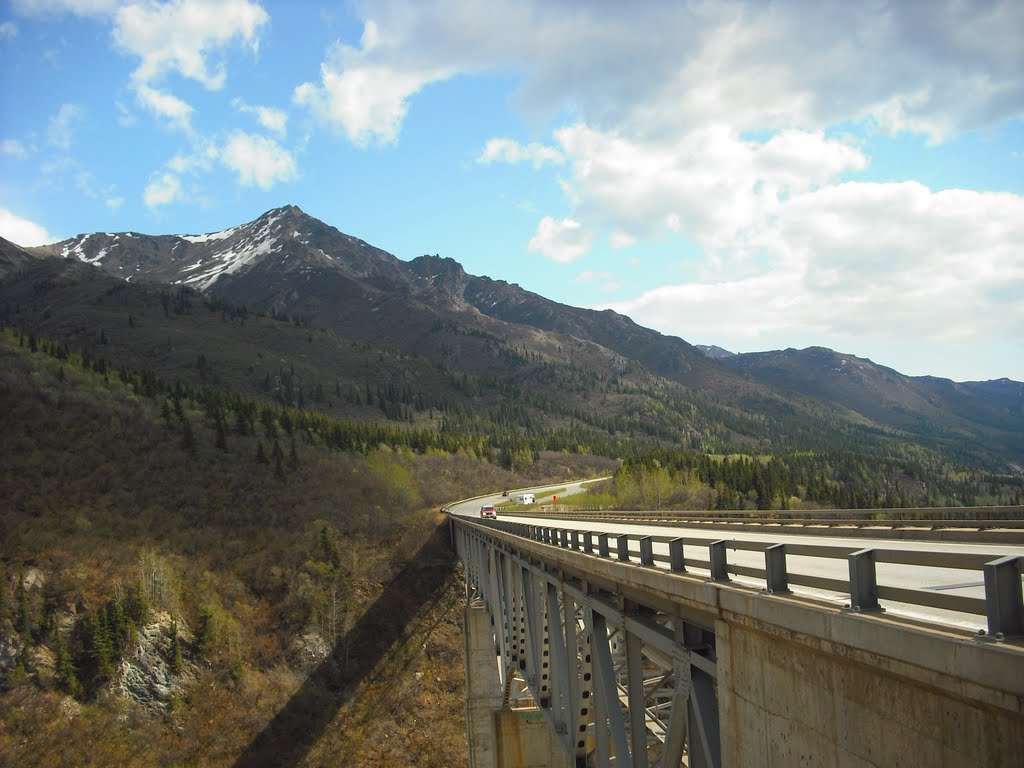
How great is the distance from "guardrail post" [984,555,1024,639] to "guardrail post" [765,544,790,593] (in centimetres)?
221

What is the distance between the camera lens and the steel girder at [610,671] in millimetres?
7574

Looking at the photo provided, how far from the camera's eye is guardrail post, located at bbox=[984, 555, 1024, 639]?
3939mm

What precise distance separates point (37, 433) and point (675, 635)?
67553 millimetres

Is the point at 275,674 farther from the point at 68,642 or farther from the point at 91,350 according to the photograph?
the point at 91,350

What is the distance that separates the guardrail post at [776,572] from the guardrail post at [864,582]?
103cm

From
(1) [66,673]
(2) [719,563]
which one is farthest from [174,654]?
(2) [719,563]

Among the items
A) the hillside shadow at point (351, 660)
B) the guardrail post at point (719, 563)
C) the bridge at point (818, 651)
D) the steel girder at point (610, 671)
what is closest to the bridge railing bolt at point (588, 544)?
the bridge at point (818, 651)

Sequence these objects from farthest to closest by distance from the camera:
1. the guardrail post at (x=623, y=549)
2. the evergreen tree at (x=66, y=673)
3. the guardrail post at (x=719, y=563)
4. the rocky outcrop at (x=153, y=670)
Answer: the rocky outcrop at (x=153, y=670)
the evergreen tree at (x=66, y=673)
the guardrail post at (x=623, y=549)
the guardrail post at (x=719, y=563)

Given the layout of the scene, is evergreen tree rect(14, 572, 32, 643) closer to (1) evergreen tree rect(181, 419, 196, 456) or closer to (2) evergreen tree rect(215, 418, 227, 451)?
(1) evergreen tree rect(181, 419, 196, 456)

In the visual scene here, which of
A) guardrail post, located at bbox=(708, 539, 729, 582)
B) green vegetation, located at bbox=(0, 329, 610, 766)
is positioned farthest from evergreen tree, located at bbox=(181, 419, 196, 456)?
guardrail post, located at bbox=(708, 539, 729, 582)

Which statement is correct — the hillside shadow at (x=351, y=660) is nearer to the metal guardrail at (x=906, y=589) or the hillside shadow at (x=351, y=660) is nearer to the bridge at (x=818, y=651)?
the bridge at (x=818, y=651)

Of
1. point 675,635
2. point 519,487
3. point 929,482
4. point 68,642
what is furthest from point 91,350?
point 929,482

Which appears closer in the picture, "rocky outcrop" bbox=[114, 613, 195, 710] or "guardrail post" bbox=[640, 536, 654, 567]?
"guardrail post" bbox=[640, 536, 654, 567]

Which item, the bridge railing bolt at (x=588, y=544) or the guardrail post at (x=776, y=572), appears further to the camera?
the bridge railing bolt at (x=588, y=544)
